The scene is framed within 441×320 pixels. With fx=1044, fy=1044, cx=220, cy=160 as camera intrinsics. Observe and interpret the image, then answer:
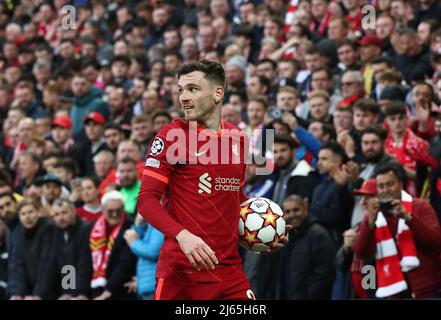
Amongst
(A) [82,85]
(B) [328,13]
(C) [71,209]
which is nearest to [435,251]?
(C) [71,209]

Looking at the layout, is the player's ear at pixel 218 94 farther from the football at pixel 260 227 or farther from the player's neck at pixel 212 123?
the football at pixel 260 227

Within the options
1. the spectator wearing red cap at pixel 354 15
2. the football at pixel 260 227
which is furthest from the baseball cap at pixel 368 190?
the spectator wearing red cap at pixel 354 15

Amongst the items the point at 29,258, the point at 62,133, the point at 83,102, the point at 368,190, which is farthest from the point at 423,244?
the point at 83,102

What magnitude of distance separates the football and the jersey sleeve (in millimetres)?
639

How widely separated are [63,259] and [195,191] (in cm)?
558

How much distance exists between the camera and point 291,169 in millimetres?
11523

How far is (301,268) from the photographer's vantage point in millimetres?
10531

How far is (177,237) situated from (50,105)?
1192 cm

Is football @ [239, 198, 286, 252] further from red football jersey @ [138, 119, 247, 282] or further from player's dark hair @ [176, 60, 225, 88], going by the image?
player's dark hair @ [176, 60, 225, 88]

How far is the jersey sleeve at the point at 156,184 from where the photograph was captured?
21.9 feet

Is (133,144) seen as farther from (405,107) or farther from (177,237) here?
(177,237)

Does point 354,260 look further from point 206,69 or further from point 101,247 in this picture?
point 206,69
